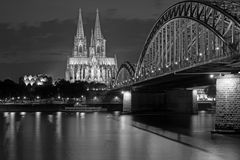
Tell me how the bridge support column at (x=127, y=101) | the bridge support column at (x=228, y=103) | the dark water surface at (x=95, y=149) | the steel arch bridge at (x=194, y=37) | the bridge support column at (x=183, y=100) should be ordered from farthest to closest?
the bridge support column at (x=127, y=101)
the bridge support column at (x=183, y=100)
the steel arch bridge at (x=194, y=37)
the bridge support column at (x=228, y=103)
the dark water surface at (x=95, y=149)

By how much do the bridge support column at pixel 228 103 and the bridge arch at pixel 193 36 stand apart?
110 inches

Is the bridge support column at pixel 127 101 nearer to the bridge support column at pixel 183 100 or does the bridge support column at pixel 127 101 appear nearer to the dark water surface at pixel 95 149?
the bridge support column at pixel 183 100

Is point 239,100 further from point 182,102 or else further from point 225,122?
point 182,102

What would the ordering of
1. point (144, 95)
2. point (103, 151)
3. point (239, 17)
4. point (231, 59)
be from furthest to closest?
1. point (144, 95)
2. point (239, 17)
3. point (231, 59)
4. point (103, 151)

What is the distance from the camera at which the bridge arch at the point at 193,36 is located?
2367 inches

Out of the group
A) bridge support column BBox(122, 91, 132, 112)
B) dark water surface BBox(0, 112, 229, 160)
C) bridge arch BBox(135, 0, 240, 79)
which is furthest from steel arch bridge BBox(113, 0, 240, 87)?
dark water surface BBox(0, 112, 229, 160)

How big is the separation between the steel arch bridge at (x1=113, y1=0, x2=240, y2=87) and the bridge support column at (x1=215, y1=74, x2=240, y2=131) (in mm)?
2675

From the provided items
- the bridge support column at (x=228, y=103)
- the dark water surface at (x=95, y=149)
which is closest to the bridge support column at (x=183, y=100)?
the bridge support column at (x=228, y=103)

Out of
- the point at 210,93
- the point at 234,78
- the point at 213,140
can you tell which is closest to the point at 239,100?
the point at 234,78

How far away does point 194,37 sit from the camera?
93.2 m

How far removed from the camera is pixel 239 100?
52844 mm

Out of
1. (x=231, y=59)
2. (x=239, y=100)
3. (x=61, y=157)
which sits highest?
(x=231, y=59)

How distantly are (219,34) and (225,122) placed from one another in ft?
41.1

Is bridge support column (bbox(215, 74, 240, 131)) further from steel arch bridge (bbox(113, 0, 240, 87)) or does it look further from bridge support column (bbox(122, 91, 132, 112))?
bridge support column (bbox(122, 91, 132, 112))
